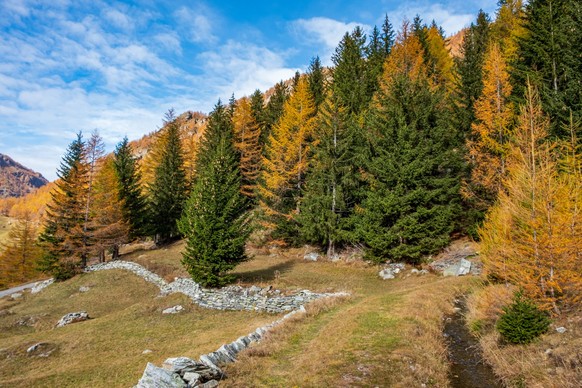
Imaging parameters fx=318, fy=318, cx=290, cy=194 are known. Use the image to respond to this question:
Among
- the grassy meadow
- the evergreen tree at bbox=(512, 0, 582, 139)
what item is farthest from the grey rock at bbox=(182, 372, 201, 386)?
the evergreen tree at bbox=(512, 0, 582, 139)

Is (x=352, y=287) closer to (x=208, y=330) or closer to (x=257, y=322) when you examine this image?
(x=257, y=322)

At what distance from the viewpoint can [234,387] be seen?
26.8ft

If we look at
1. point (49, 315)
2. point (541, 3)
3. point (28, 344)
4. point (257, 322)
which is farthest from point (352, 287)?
point (541, 3)

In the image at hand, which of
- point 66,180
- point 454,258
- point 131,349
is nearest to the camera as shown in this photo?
point 131,349

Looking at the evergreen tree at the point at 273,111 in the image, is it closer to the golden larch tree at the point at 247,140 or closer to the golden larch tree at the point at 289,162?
the golden larch tree at the point at 247,140

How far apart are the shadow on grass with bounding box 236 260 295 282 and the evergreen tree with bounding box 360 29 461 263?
728 centimetres

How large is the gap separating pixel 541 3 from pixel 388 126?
1487cm

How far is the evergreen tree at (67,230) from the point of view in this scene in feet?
112

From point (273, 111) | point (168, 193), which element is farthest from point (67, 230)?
point (273, 111)

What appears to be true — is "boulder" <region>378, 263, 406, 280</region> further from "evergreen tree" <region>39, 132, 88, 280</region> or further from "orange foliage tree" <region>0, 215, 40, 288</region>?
"orange foliage tree" <region>0, 215, 40, 288</region>

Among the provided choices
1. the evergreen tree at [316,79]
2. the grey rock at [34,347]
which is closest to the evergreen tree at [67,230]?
the grey rock at [34,347]

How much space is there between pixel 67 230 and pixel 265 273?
82.3ft

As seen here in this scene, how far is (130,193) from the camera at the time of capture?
4334 centimetres

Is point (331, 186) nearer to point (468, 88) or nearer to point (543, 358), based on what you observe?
point (468, 88)
